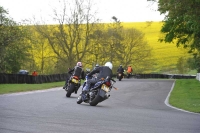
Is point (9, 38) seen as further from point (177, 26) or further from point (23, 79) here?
point (177, 26)

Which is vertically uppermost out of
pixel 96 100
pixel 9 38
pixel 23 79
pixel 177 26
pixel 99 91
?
pixel 177 26

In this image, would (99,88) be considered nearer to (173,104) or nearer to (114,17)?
(173,104)

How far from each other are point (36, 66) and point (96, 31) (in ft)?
47.6

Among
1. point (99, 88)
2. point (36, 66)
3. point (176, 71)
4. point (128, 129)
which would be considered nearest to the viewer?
point (128, 129)

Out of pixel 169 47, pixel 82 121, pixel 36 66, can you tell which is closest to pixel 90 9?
pixel 36 66

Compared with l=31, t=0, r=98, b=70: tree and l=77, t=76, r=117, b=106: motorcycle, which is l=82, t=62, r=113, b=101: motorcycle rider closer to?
l=77, t=76, r=117, b=106: motorcycle

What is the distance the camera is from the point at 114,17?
3794 inches

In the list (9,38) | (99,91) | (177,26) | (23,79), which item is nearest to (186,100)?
(99,91)

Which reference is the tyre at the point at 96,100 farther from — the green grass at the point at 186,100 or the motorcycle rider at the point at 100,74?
the green grass at the point at 186,100

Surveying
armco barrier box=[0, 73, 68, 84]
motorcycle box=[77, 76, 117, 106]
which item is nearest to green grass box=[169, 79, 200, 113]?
motorcycle box=[77, 76, 117, 106]

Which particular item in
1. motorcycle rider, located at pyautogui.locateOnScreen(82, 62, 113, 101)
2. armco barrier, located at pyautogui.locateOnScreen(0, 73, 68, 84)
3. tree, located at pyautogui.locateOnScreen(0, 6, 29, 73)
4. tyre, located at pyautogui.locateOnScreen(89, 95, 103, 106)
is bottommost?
armco barrier, located at pyautogui.locateOnScreen(0, 73, 68, 84)

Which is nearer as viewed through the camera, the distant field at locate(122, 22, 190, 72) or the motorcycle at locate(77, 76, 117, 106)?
the motorcycle at locate(77, 76, 117, 106)

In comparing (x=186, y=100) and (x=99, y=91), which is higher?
(x=99, y=91)

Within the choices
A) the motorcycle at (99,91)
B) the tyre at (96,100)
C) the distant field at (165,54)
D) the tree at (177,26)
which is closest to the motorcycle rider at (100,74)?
the motorcycle at (99,91)
